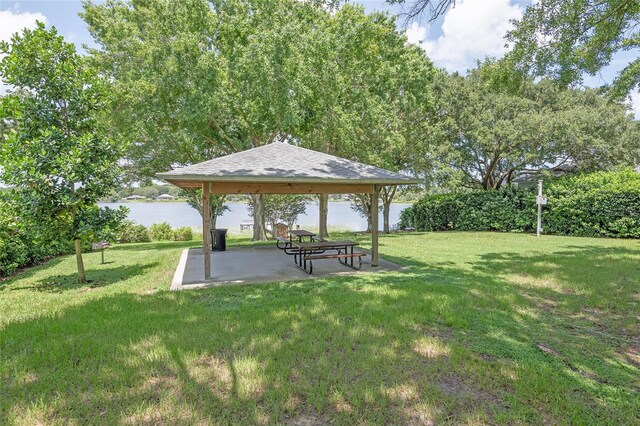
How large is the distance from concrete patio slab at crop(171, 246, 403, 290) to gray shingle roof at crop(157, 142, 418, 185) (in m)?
2.00

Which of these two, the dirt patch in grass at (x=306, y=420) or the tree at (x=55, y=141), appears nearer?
the dirt patch in grass at (x=306, y=420)

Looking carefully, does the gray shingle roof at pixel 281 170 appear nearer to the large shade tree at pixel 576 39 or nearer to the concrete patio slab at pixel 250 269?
the concrete patio slab at pixel 250 269

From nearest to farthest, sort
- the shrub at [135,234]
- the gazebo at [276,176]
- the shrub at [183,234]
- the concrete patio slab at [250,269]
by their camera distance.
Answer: the gazebo at [276,176] → the concrete patio slab at [250,269] → the shrub at [135,234] → the shrub at [183,234]

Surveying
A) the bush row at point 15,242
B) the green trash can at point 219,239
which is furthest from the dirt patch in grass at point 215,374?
the green trash can at point 219,239

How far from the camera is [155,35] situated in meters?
13.8

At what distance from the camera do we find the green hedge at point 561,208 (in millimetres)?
12641

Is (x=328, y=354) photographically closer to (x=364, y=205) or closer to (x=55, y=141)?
(x=55, y=141)

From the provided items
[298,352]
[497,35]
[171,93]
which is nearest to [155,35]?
[171,93]

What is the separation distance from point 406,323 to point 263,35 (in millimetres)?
12242

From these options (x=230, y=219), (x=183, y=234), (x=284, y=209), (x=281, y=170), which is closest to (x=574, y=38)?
(x=281, y=170)

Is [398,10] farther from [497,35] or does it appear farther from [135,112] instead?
[135,112]

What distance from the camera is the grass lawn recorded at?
2574 mm

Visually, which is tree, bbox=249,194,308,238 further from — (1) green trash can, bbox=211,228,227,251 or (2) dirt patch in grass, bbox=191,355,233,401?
(2) dirt patch in grass, bbox=191,355,233,401

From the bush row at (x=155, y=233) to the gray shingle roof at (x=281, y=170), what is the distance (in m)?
14.1
